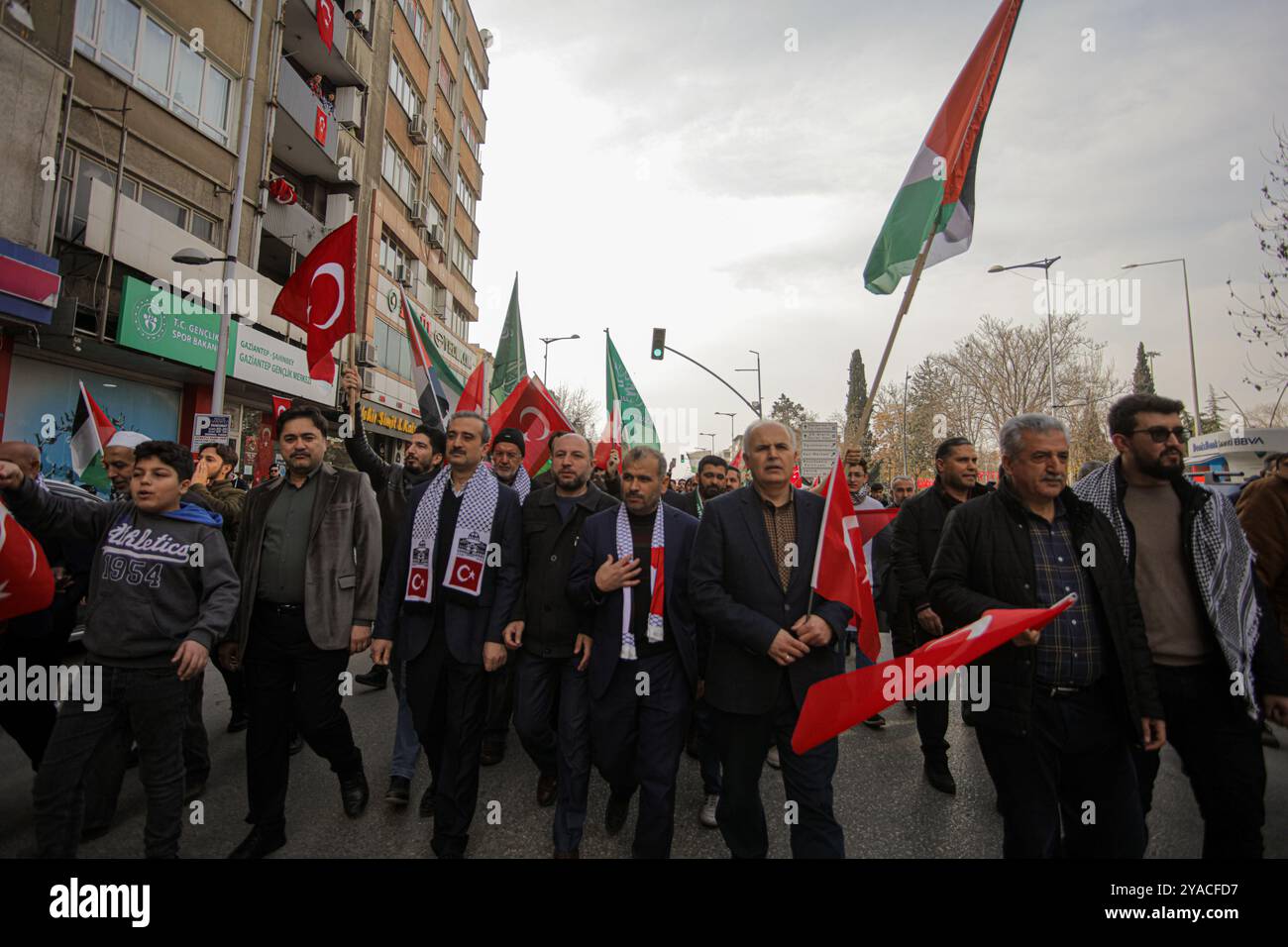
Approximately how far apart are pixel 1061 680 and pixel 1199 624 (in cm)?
74

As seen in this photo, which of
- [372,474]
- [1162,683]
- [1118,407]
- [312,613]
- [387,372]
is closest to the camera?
[1162,683]

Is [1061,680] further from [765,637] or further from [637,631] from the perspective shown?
[637,631]

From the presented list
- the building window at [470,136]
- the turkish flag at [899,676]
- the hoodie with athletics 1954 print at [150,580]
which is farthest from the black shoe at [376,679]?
the building window at [470,136]

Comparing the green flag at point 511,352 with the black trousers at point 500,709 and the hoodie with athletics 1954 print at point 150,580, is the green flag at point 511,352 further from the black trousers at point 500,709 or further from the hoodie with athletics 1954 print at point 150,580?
the hoodie with athletics 1954 print at point 150,580

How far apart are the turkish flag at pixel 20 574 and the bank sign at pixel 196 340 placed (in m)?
11.8

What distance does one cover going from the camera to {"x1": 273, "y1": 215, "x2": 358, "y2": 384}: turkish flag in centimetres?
555

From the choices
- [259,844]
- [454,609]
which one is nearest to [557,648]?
[454,609]

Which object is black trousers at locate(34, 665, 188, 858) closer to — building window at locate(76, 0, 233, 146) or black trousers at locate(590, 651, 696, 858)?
black trousers at locate(590, 651, 696, 858)

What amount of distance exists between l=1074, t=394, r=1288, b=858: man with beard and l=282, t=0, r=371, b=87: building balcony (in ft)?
74.8

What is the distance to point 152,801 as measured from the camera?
2736 mm

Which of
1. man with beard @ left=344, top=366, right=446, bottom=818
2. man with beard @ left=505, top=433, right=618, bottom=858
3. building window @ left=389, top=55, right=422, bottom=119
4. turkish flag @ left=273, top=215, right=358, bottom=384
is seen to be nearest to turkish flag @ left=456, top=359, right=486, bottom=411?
turkish flag @ left=273, top=215, right=358, bottom=384

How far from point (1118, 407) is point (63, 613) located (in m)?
5.77

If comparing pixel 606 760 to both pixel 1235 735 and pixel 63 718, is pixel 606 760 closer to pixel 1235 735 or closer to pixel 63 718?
pixel 63 718
